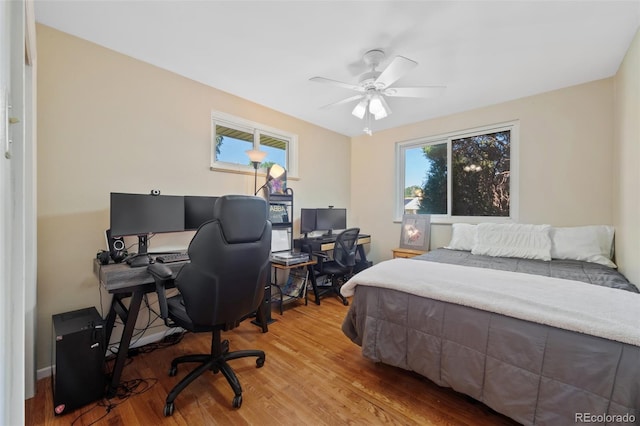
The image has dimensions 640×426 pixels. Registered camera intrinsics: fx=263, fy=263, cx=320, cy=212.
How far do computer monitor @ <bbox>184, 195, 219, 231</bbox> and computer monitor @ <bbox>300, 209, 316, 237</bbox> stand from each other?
1425 mm

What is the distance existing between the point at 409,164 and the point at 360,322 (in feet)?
10.0

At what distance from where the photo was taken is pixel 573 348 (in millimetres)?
1211

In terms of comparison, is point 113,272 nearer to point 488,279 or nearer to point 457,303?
point 457,303

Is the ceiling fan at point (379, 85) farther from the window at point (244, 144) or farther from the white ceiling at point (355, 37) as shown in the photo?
the window at point (244, 144)

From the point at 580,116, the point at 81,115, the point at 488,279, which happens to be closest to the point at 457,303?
the point at 488,279

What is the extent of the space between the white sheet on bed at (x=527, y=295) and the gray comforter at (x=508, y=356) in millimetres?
46

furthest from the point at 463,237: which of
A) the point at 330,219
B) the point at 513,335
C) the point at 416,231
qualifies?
the point at 513,335

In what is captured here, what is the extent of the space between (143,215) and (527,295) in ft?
8.72

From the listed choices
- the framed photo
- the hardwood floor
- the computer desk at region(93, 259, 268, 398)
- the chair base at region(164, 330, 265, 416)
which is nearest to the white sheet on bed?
the hardwood floor

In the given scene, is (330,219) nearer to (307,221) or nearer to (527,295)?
(307,221)

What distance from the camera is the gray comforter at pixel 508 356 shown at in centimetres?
113

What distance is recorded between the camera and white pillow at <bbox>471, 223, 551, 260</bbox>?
108 inches

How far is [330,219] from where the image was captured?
162 inches

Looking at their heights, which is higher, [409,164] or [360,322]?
[409,164]
